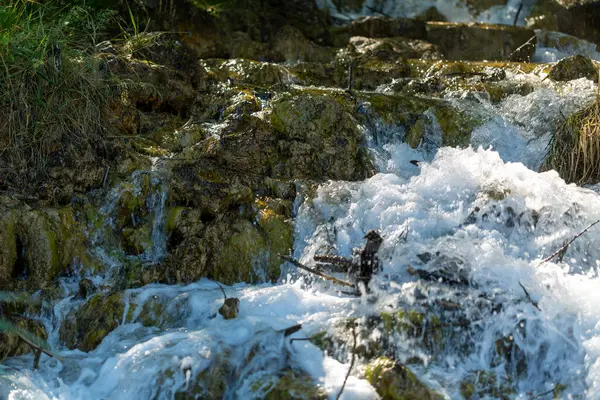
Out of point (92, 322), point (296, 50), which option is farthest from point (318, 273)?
point (296, 50)

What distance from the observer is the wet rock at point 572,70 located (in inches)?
249

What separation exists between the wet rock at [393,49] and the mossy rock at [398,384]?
186 inches

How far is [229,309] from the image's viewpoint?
11.9 feet

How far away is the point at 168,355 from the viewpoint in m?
3.35

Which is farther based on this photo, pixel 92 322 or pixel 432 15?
pixel 432 15

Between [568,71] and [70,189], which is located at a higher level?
[568,71]

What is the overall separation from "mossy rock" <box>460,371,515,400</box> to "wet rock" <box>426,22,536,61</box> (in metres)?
6.31

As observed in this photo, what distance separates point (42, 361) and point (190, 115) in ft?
8.06

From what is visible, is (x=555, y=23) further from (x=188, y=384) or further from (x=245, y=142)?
(x=188, y=384)

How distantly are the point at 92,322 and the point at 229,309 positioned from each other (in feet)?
2.32

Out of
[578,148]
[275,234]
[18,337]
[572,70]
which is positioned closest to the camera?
[18,337]

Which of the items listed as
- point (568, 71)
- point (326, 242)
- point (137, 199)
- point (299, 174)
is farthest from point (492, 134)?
point (137, 199)

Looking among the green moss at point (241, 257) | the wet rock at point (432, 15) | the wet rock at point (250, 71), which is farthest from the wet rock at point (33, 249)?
the wet rock at point (432, 15)

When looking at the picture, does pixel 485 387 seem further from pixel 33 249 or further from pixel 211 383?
pixel 33 249
